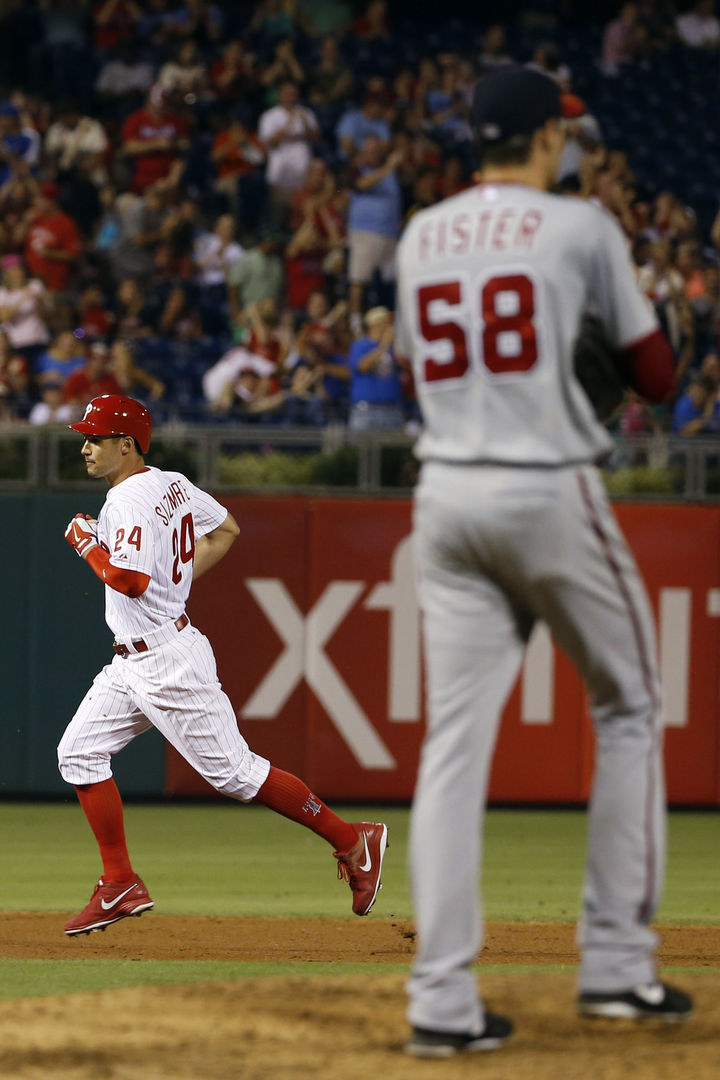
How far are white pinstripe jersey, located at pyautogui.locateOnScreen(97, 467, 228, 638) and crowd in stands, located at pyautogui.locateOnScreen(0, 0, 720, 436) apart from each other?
4.25 metres

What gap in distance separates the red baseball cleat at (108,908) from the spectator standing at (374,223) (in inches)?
311

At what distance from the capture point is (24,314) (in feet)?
40.4

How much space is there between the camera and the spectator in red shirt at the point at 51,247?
13.1 meters

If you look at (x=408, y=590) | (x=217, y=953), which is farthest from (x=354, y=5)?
(x=217, y=953)

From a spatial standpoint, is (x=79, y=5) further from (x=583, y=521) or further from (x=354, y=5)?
(x=583, y=521)

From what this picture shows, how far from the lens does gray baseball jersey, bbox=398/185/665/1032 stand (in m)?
3.24

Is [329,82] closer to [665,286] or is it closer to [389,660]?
[665,286]

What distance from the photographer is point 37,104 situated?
14.7 metres

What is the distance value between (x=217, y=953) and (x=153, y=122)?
991 cm

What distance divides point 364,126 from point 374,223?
142 cm

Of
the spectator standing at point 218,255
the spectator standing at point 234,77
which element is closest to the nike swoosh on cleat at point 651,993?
the spectator standing at point 218,255

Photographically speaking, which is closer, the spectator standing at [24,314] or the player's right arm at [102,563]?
the player's right arm at [102,563]

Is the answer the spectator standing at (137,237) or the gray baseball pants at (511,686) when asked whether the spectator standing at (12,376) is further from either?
the gray baseball pants at (511,686)

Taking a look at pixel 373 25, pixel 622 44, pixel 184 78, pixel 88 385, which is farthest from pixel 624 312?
pixel 622 44
